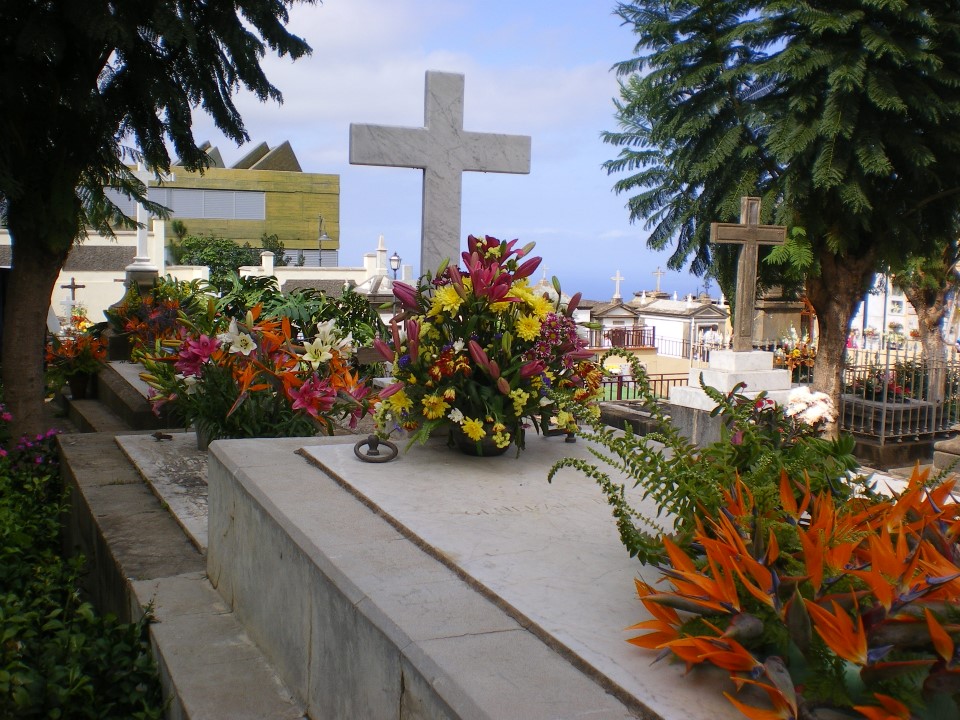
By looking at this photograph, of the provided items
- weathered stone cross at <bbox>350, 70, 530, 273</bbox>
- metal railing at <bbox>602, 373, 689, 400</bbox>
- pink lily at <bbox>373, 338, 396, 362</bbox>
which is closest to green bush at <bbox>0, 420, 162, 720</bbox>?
pink lily at <bbox>373, 338, 396, 362</bbox>

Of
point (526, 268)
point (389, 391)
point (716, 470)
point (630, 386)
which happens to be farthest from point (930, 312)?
point (716, 470)

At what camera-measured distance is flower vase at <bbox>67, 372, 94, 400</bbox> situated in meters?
9.88

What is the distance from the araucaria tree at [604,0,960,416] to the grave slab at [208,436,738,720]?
32.7 feet

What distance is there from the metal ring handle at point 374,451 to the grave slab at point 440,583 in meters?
0.04

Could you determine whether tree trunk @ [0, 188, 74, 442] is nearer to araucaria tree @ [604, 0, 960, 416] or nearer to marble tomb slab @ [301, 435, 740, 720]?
marble tomb slab @ [301, 435, 740, 720]

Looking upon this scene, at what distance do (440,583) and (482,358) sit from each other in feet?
4.00

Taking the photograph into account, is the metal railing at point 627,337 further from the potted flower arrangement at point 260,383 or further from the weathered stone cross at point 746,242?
the potted flower arrangement at point 260,383

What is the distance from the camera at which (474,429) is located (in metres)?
3.28

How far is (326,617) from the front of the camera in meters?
2.39

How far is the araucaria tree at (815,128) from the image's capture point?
11.8 m

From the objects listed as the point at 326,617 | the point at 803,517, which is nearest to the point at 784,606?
the point at 803,517

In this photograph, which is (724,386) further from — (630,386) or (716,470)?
(630,386)

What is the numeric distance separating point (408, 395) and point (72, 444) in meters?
4.13

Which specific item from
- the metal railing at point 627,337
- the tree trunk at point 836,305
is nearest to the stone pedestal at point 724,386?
the tree trunk at point 836,305
